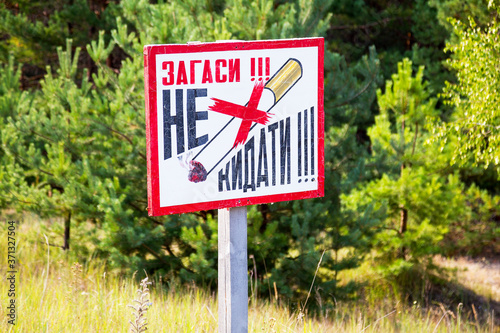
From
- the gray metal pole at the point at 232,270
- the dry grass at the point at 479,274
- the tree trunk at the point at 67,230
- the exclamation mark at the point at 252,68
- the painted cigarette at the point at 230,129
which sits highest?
the exclamation mark at the point at 252,68

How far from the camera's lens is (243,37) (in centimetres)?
609

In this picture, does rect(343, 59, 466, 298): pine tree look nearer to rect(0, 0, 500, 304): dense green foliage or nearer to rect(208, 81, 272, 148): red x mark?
rect(0, 0, 500, 304): dense green foliage

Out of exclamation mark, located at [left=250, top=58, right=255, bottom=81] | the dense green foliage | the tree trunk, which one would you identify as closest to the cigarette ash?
exclamation mark, located at [left=250, top=58, right=255, bottom=81]

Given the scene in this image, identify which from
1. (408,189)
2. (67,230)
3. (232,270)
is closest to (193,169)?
(232,270)

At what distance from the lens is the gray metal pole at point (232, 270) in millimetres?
2129

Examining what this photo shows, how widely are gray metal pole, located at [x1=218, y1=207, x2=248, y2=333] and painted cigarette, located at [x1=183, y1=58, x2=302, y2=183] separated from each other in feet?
0.72

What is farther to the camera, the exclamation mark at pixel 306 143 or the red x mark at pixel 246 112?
the exclamation mark at pixel 306 143

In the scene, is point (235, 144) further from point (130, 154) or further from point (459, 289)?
point (459, 289)

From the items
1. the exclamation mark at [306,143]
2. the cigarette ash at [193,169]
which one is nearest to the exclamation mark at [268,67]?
the exclamation mark at [306,143]

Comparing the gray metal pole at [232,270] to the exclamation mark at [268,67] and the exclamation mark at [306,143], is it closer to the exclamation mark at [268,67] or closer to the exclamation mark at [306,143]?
the exclamation mark at [306,143]

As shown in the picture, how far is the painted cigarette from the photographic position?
1.99 metres

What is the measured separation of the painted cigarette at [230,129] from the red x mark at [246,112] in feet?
0.06

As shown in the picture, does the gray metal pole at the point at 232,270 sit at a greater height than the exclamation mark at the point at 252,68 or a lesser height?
lesser

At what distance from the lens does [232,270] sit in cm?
213
